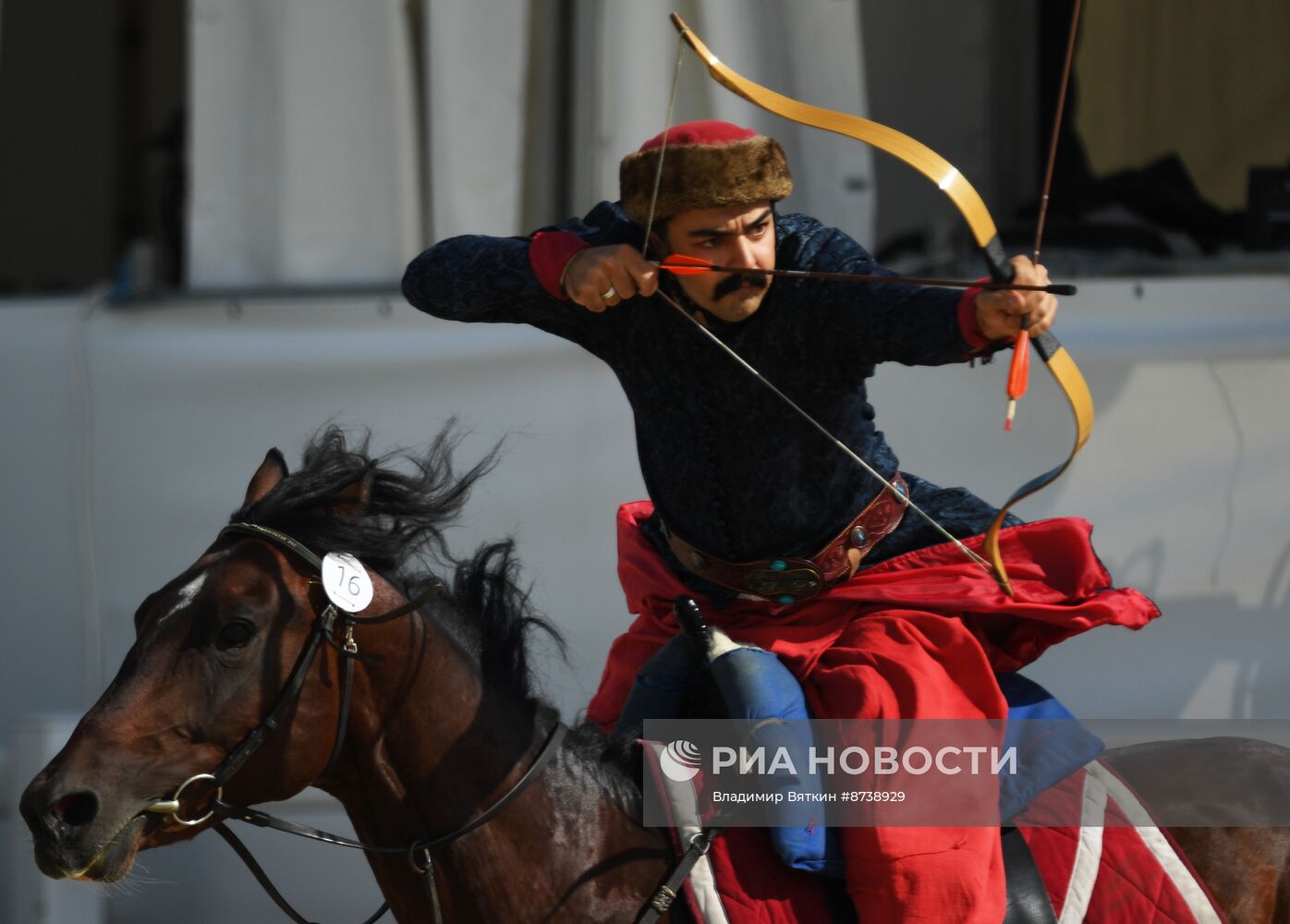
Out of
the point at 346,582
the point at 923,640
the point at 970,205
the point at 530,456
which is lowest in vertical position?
the point at 530,456

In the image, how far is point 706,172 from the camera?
6.32ft

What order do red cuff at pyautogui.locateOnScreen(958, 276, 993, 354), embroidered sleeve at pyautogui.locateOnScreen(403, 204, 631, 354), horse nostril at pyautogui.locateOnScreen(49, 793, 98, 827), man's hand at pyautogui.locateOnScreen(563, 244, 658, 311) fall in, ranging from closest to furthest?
horse nostril at pyautogui.locateOnScreen(49, 793, 98, 827), red cuff at pyautogui.locateOnScreen(958, 276, 993, 354), man's hand at pyautogui.locateOnScreen(563, 244, 658, 311), embroidered sleeve at pyautogui.locateOnScreen(403, 204, 631, 354)

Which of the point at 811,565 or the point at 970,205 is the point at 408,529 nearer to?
the point at 811,565

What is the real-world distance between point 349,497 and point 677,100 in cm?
233

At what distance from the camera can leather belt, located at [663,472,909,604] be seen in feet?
6.68

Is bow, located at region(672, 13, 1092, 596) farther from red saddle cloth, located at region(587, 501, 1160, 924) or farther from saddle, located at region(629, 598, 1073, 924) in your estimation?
saddle, located at region(629, 598, 1073, 924)

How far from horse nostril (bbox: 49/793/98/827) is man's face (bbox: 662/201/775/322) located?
3.14 feet

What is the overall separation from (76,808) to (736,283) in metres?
1.00

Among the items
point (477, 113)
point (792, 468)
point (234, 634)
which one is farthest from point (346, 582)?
point (477, 113)

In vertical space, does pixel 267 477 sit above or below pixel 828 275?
below

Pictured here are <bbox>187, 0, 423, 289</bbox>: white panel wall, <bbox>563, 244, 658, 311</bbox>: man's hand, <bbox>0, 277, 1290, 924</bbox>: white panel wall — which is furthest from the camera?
<bbox>187, 0, 423, 289</bbox>: white panel wall

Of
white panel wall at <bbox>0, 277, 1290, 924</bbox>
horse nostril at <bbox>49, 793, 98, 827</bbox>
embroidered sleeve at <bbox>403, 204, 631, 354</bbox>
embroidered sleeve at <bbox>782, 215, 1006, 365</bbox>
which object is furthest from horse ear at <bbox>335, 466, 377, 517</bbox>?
white panel wall at <bbox>0, 277, 1290, 924</bbox>

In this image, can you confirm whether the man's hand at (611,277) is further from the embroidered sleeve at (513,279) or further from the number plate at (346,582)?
the number plate at (346,582)

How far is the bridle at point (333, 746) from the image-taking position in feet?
5.57
